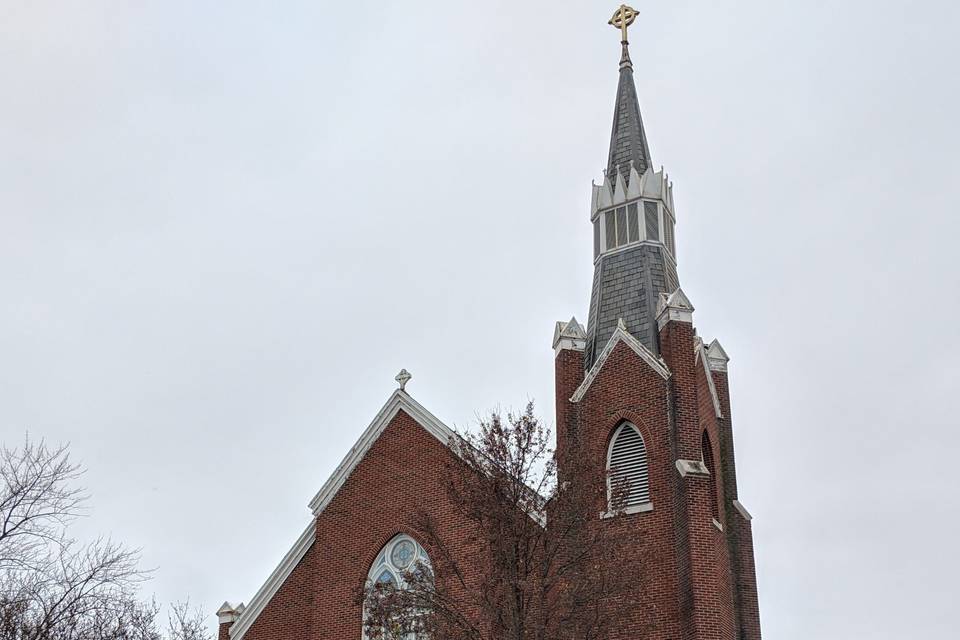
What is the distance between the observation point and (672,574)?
79.2 feet

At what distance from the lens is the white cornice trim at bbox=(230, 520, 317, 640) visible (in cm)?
2723

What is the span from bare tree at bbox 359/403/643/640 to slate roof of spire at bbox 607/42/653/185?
13286 mm

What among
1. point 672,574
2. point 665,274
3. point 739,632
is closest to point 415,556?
point 672,574

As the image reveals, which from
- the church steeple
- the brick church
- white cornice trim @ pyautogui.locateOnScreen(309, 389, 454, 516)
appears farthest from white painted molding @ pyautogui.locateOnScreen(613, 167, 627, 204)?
white cornice trim @ pyautogui.locateOnScreen(309, 389, 454, 516)

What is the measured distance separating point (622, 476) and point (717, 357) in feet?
21.1

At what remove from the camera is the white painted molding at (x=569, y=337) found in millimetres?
28609

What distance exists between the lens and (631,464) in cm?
2598

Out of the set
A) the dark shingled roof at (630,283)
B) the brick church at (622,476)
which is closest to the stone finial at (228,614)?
the brick church at (622,476)

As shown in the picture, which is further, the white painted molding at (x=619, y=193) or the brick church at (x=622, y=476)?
the white painted molding at (x=619, y=193)

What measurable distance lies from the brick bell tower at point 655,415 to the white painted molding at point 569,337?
3 centimetres

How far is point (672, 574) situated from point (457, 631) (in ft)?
21.8

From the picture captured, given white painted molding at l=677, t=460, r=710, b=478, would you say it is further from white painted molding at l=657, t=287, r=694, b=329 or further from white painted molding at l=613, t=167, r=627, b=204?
white painted molding at l=613, t=167, r=627, b=204

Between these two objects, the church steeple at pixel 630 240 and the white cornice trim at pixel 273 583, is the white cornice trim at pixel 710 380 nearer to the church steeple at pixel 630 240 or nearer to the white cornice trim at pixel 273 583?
the church steeple at pixel 630 240

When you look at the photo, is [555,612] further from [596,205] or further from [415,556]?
[596,205]
